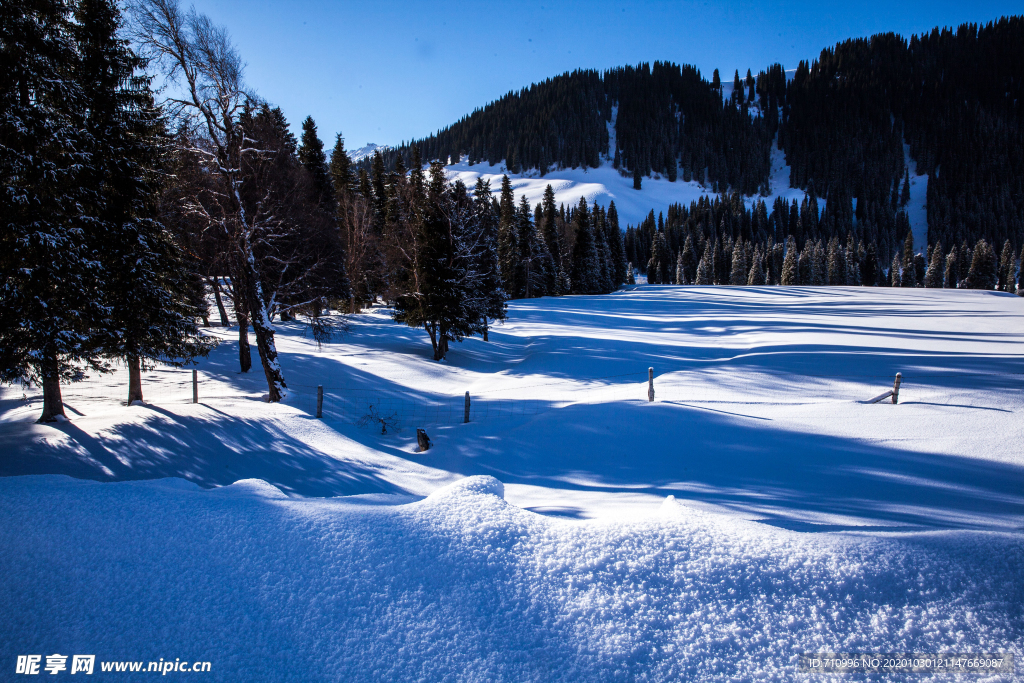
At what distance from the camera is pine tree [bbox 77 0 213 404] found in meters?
11.1

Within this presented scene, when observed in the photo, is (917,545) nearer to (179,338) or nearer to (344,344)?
(179,338)

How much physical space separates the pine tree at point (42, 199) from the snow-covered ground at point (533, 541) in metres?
2.27

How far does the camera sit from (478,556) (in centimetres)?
290

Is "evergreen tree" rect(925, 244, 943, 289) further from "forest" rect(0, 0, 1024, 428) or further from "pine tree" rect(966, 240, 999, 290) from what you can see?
"forest" rect(0, 0, 1024, 428)

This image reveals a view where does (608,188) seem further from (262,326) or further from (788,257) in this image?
(262,326)

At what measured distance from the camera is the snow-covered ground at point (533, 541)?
2346 millimetres

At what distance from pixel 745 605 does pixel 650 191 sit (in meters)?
170

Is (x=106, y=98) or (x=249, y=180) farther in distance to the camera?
(x=249, y=180)

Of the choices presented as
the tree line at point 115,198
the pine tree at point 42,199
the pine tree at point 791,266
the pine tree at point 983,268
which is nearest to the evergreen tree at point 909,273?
the pine tree at point 983,268

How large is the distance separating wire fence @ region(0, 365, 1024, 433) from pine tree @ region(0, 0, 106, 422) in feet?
12.1

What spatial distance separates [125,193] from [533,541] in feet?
47.6

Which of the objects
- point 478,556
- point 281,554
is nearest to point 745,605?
point 478,556

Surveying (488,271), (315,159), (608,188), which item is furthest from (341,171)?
(608,188)

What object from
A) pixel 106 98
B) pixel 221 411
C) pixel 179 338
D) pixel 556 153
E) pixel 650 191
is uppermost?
pixel 556 153
